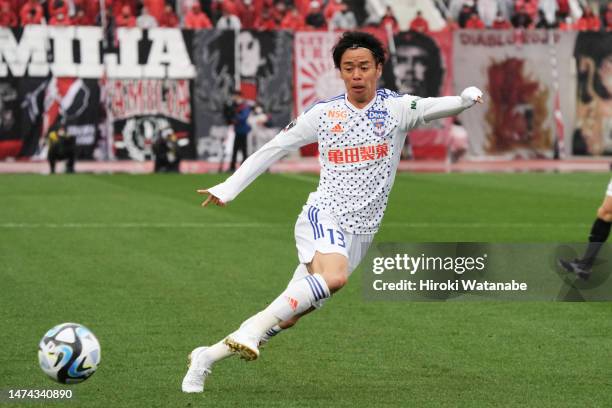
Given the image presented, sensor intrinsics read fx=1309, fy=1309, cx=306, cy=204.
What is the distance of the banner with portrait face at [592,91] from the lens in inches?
1391

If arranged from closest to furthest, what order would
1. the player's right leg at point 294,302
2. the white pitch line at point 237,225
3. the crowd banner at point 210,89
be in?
the player's right leg at point 294,302 < the white pitch line at point 237,225 < the crowd banner at point 210,89

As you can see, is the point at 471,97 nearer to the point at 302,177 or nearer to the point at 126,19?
the point at 302,177

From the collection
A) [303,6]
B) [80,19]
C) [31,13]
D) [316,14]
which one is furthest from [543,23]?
[31,13]

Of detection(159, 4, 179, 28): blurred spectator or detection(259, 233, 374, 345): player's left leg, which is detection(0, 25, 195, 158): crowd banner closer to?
detection(159, 4, 179, 28): blurred spectator

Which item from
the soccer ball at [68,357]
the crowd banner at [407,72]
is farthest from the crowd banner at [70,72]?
the soccer ball at [68,357]

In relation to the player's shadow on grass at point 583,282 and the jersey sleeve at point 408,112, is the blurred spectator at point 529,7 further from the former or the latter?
the jersey sleeve at point 408,112

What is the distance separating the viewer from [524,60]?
3531cm

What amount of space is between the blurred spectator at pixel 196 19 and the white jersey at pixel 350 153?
90.5 ft

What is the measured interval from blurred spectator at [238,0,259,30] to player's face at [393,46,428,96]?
13.7 ft

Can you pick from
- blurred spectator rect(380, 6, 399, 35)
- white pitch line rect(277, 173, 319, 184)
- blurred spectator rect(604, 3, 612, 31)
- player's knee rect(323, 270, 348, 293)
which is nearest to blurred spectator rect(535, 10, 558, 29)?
blurred spectator rect(604, 3, 612, 31)

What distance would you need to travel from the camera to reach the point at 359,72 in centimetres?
768

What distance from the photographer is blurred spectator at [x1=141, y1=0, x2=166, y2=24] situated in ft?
116

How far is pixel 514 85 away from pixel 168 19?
949 cm

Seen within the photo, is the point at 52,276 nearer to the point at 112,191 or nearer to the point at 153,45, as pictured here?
the point at 112,191
